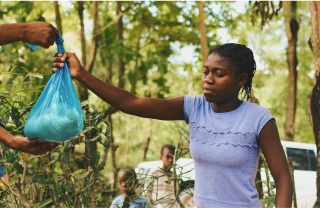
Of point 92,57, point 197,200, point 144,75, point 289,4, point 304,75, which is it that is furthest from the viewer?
point 304,75

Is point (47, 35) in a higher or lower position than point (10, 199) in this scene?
higher

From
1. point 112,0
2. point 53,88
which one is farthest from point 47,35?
point 112,0

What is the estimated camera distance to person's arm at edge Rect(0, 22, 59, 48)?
8.79ft

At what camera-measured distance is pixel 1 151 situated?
11.2 feet

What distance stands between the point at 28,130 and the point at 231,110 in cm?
95

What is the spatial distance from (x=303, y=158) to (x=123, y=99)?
8823mm

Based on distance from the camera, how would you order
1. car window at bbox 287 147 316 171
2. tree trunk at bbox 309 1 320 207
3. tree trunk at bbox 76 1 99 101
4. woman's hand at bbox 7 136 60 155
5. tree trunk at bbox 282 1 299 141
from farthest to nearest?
1. tree trunk at bbox 282 1 299 141
2. car window at bbox 287 147 316 171
3. tree trunk at bbox 76 1 99 101
4. tree trunk at bbox 309 1 320 207
5. woman's hand at bbox 7 136 60 155

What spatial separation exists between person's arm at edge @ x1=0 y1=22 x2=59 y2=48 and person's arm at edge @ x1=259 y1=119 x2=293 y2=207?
1.07m

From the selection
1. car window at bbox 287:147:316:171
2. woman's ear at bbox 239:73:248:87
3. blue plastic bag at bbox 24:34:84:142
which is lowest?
car window at bbox 287:147:316:171

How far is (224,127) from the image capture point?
2602 millimetres

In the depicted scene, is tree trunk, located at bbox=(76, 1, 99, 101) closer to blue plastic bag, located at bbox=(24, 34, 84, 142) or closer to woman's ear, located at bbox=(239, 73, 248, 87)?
blue plastic bag, located at bbox=(24, 34, 84, 142)

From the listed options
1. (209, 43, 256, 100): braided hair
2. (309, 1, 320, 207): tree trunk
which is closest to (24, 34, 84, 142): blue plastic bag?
(209, 43, 256, 100): braided hair

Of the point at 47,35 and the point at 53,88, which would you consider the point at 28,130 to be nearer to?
the point at 53,88

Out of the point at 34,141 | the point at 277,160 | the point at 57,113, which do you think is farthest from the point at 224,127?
the point at 34,141
